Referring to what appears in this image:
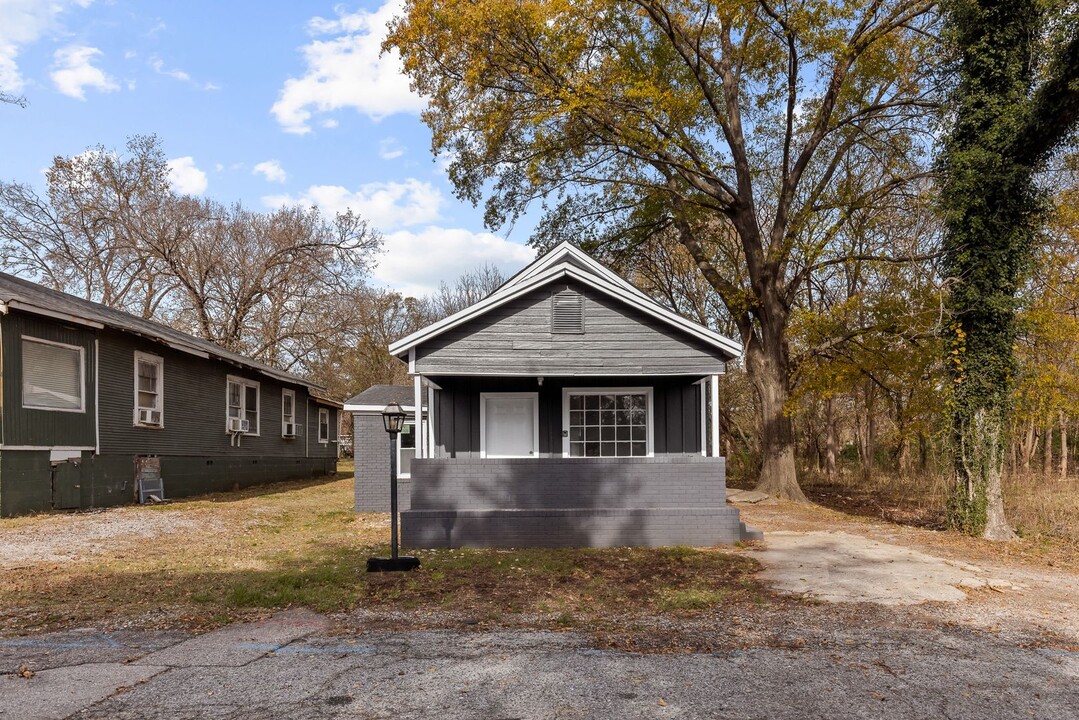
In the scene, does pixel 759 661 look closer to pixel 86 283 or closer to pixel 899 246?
pixel 899 246

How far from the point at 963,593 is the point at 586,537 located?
16.9 ft

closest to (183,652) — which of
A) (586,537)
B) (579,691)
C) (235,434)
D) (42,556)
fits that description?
(579,691)

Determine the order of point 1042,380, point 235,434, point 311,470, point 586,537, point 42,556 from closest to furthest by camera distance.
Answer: point 42,556 < point 586,537 < point 1042,380 < point 235,434 < point 311,470

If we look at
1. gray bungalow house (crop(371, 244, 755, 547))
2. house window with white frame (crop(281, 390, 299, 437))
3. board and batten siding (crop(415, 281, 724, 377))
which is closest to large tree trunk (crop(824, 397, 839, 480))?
gray bungalow house (crop(371, 244, 755, 547))

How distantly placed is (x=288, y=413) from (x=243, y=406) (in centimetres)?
431

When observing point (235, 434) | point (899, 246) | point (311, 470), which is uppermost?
point (899, 246)

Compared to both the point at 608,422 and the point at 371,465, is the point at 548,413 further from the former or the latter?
the point at 371,465

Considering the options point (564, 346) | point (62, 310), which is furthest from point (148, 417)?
point (564, 346)

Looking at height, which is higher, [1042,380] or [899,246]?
[899,246]

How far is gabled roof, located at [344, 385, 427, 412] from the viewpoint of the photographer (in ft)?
53.1

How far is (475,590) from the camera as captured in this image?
27.7 feet

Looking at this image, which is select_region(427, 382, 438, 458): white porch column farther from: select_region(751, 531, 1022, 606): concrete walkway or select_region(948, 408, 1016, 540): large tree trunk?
select_region(948, 408, 1016, 540): large tree trunk

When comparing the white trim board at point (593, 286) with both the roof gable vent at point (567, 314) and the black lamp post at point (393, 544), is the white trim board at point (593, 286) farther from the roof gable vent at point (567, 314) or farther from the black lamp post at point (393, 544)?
the black lamp post at point (393, 544)

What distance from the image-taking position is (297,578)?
8758 millimetres
